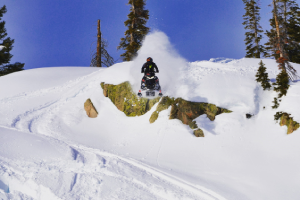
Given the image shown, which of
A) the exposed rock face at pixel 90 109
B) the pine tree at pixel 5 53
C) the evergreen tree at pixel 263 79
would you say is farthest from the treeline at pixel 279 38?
the pine tree at pixel 5 53

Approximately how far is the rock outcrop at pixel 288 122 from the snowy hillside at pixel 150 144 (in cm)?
22

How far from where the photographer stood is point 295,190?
556 cm

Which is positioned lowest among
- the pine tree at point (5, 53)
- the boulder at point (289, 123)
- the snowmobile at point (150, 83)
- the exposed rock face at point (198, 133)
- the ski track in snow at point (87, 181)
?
the ski track in snow at point (87, 181)

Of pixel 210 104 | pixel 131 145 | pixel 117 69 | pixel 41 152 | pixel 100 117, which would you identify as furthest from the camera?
pixel 117 69

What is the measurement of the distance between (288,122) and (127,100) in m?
8.12

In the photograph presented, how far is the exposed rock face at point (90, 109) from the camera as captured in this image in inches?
456

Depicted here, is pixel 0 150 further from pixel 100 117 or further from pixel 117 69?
pixel 117 69

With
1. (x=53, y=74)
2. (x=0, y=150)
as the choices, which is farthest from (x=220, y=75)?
(x=53, y=74)

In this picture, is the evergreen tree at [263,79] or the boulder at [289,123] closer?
the boulder at [289,123]

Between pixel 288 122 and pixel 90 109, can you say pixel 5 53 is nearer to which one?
pixel 90 109

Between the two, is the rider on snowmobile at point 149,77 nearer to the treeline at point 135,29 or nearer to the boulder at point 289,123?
the boulder at point 289,123

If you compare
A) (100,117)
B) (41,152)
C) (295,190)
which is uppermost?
(100,117)

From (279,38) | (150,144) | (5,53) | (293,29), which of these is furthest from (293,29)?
(5,53)

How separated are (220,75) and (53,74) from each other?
48.6 ft
